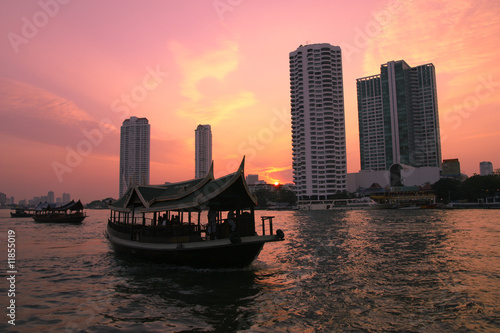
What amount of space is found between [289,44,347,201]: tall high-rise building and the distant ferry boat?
5.81m

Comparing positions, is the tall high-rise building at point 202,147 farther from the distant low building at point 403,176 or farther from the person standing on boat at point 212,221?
the person standing on boat at point 212,221

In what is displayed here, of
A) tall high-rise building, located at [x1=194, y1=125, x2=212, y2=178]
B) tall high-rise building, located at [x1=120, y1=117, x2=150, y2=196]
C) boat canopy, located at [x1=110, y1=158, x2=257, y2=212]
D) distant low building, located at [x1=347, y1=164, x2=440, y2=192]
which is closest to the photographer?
boat canopy, located at [x1=110, y1=158, x2=257, y2=212]

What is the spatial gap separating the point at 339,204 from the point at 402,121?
7503 centimetres

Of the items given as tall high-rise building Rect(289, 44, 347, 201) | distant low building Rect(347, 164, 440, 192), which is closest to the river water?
tall high-rise building Rect(289, 44, 347, 201)

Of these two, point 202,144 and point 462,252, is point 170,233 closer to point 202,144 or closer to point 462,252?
point 462,252

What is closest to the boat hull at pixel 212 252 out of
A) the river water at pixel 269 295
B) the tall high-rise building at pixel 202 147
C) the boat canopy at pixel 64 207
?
the river water at pixel 269 295

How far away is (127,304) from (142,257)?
602 centimetres

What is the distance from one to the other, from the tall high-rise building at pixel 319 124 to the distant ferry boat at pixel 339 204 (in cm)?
581

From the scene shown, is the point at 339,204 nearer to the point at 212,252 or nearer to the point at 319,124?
the point at 319,124

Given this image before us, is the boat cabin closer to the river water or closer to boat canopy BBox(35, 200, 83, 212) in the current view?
the river water

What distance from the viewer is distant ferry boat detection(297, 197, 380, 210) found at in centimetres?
9462

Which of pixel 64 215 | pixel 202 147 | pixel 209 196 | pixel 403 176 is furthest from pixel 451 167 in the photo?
pixel 209 196

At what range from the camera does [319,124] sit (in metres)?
119

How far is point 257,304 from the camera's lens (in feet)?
31.4
